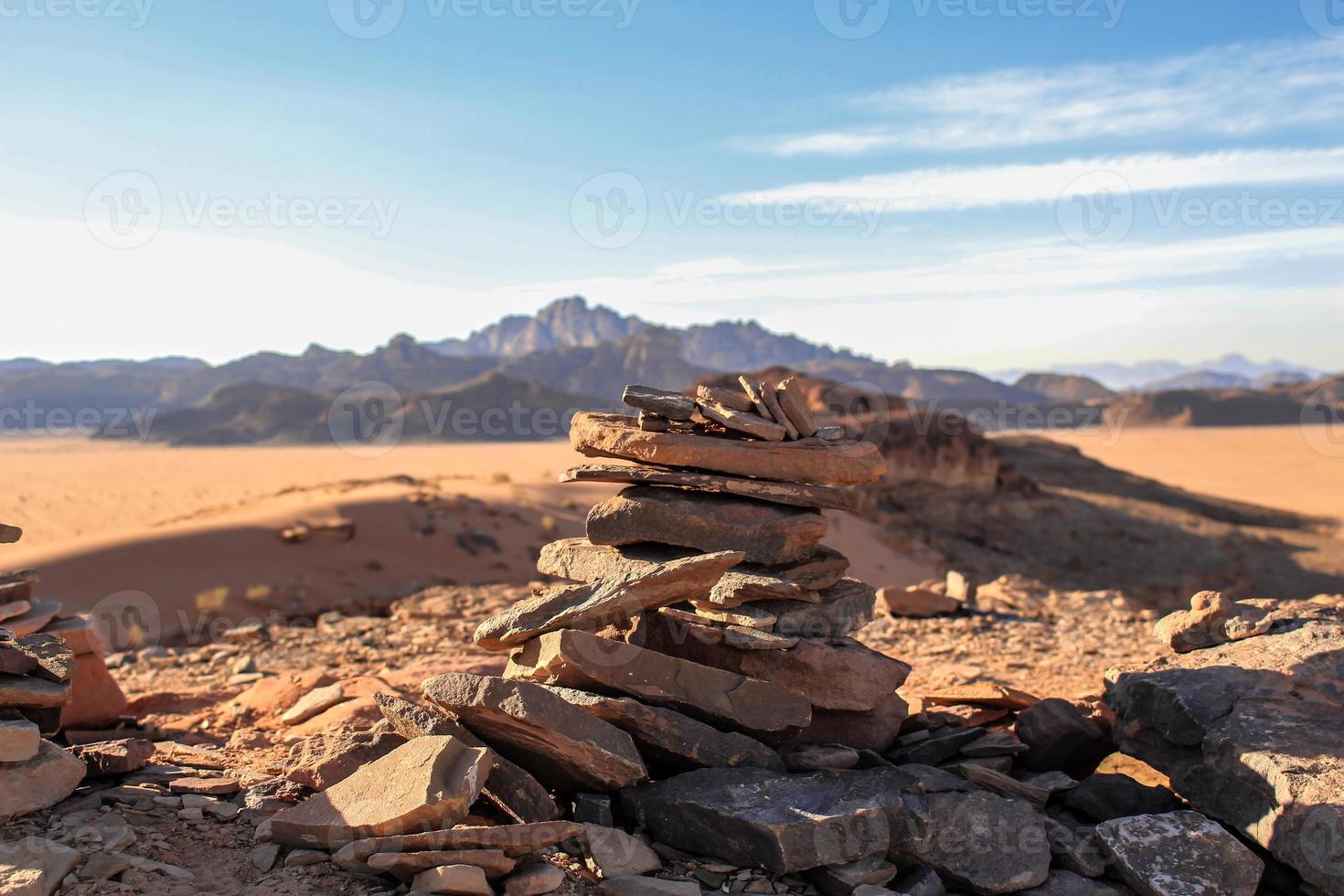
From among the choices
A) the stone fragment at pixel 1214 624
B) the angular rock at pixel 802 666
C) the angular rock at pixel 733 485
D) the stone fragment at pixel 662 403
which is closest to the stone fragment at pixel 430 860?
the angular rock at pixel 802 666

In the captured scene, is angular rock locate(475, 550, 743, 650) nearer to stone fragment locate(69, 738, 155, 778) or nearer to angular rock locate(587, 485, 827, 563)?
angular rock locate(587, 485, 827, 563)

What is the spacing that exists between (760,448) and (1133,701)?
290cm

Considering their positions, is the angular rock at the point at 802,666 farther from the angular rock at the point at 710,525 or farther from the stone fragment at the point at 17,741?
the stone fragment at the point at 17,741

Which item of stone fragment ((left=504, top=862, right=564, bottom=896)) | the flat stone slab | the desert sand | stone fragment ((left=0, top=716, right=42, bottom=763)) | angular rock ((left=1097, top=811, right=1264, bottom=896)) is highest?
the flat stone slab

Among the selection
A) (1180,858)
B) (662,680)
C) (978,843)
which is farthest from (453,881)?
(1180,858)

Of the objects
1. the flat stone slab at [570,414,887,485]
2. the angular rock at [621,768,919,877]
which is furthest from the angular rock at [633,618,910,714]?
the flat stone slab at [570,414,887,485]

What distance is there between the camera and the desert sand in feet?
136

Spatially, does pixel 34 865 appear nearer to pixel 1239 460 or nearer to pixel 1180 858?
pixel 1180 858

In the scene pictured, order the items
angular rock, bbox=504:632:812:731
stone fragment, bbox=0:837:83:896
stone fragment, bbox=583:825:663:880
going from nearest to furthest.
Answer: stone fragment, bbox=0:837:83:896 < stone fragment, bbox=583:825:663:880 < angular rock, bbox=504:632:812:731

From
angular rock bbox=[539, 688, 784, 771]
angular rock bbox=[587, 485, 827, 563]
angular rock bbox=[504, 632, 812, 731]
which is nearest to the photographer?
angular rock bbox=[539, 688, 784, 771]

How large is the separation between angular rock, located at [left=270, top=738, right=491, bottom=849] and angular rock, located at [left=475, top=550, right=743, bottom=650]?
911 mm

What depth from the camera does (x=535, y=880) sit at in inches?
172

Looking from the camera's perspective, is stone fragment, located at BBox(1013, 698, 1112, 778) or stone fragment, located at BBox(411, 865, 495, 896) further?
stone fragment, located at BBox(1013, 698, 1112, 778)

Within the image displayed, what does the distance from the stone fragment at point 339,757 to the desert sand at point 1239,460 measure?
119 feet
